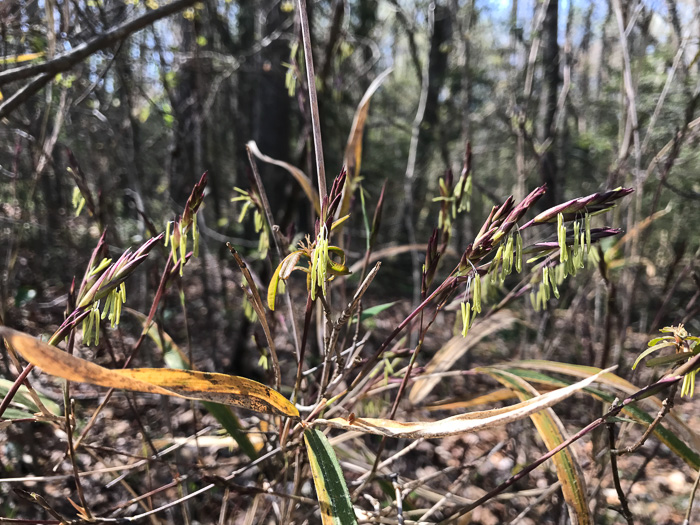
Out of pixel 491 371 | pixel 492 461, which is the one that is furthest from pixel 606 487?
pixel 491 371

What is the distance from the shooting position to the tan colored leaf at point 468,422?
468mm

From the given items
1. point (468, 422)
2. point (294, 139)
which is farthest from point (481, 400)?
point (294, 139)

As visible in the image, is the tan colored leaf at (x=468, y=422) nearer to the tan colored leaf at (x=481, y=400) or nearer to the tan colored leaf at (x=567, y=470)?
the tan colored leaf at (x=567, y=470)

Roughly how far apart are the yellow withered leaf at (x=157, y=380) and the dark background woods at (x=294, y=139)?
0.31m

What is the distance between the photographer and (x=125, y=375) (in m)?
0.47

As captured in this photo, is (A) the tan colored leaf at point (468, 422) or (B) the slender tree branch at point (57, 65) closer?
(A) the tan colored leaf at point (468, 422)

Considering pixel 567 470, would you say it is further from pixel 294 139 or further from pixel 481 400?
pixel 294 139

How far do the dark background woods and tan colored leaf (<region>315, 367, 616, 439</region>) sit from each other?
0.38 m

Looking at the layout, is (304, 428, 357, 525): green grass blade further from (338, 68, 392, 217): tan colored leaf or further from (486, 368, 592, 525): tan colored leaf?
(338, 68, 392, 217): tan colored leaf

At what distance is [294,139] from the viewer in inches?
217

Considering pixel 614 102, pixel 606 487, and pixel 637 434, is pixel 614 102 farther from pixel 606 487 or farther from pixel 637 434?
pixel 606 487

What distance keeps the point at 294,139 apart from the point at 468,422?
5363 millimetres

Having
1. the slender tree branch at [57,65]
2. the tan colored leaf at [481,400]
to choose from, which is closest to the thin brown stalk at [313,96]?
the slender tree branch at [57,65]

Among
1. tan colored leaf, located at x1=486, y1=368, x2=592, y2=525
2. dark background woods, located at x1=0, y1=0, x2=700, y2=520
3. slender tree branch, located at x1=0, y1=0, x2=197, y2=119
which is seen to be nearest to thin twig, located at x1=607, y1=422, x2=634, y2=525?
tan colored leaf, located at x1=486, y1=368, x2=592, y2=525
